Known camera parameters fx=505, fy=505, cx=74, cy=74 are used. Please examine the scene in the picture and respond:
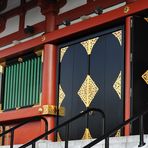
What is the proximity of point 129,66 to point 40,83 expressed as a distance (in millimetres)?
2869

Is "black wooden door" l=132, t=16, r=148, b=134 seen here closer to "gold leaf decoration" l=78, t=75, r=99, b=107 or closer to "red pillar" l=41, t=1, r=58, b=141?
"gold leaf decoration" l=78, t=75, r=99, b=107

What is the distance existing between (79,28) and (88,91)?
1275mm

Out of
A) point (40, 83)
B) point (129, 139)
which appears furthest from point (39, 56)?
point (129, 139)

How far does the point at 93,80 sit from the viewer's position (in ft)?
32.2

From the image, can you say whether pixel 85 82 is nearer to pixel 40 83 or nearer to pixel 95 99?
pixel 95 99

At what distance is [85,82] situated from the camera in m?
10.0

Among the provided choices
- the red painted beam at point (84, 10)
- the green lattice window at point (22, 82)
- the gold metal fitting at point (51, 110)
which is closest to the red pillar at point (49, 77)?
the gold metal fitting at point (51, 110)

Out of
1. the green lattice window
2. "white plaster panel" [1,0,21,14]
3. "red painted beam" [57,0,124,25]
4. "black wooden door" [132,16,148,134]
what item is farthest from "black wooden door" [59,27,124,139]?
"white plaster panel" [1,0,21,14]

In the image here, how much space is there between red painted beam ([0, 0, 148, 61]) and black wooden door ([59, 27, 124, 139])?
0.24 m

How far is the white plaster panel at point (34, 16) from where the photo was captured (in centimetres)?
1171

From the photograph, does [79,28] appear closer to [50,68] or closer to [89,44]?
[89,44]

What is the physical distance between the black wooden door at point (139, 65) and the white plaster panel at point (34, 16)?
308 centimetres

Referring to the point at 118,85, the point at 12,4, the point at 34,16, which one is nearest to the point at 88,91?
the point at 118,85

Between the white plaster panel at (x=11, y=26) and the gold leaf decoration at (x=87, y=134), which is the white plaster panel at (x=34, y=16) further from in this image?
the gold leaf decoration at (x=87, y=134)
